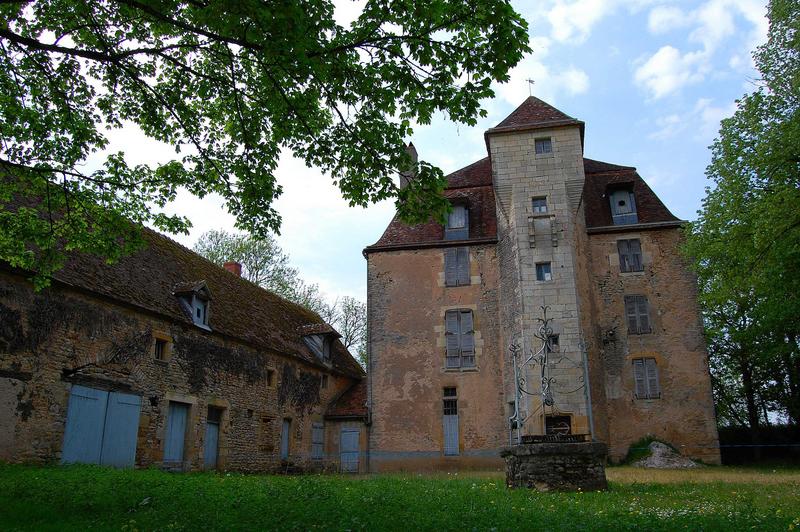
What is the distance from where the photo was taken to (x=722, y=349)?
27.8 metres

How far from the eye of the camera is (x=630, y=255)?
20.8 meters

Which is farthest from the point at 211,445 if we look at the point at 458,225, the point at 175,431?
the point at 458,225

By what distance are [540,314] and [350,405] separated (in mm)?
8266

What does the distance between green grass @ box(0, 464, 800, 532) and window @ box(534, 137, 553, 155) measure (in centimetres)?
1298

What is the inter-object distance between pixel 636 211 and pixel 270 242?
20.1m

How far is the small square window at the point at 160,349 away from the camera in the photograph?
49.2 ft

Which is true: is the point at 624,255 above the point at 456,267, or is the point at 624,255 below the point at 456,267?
above

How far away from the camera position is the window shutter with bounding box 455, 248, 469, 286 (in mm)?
21266

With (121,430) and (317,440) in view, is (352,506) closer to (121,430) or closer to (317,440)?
(121,430)

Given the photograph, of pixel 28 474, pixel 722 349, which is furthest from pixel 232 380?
pixel 722 349

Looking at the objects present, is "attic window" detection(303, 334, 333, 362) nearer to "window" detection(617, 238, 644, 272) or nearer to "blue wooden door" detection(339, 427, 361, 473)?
"blue wooden door" detection(339, 427, 361, 473)

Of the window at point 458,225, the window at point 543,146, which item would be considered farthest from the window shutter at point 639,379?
the window at point 543,146

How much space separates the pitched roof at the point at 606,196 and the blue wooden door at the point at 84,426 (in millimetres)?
16357

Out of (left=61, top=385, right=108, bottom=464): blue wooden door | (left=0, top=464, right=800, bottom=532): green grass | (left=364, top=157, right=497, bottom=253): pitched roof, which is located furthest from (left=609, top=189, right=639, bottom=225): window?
(left=61, top=385, right=108, bottom=464): blue wooden door
